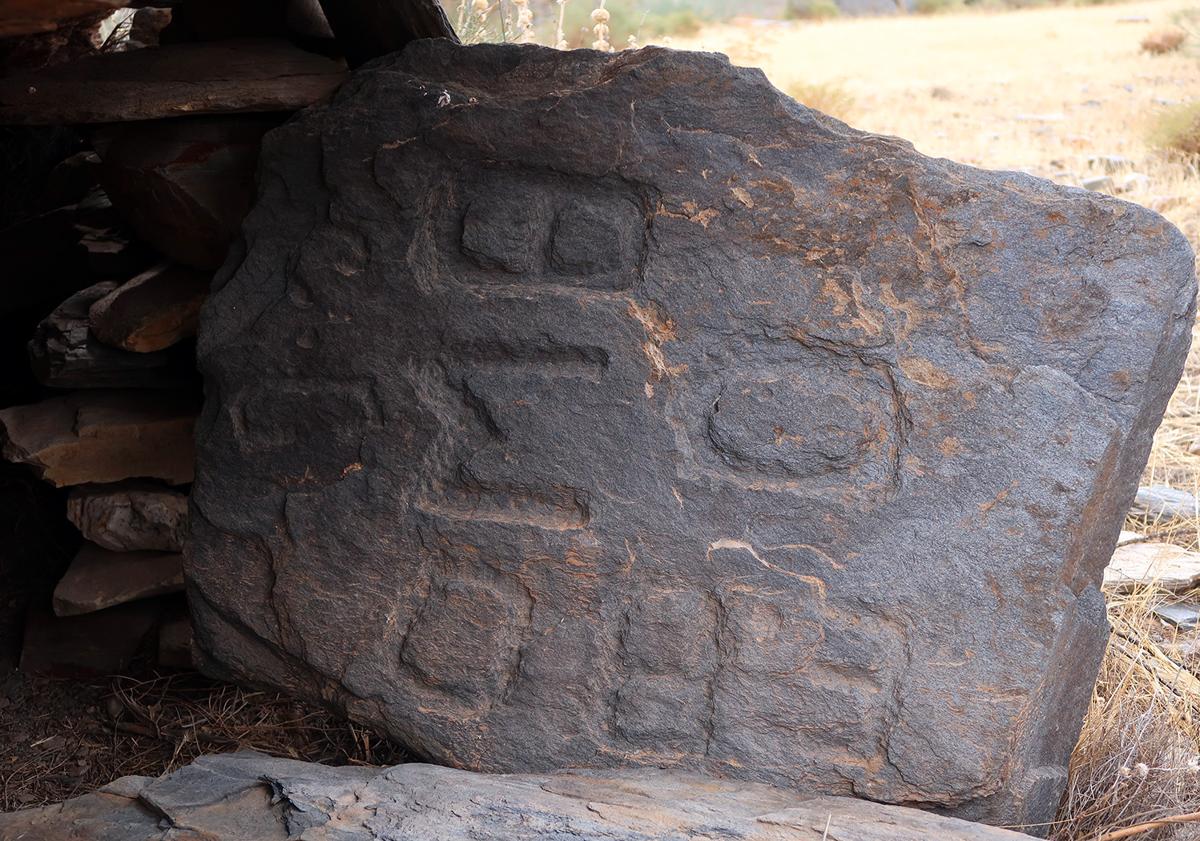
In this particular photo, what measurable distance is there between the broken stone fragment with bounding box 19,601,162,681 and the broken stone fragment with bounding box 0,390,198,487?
1.15 ft

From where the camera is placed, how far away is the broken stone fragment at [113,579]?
241 centimetres

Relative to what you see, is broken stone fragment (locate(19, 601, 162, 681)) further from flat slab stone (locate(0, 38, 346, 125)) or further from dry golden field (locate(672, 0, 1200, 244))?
dry golden field (locate(672, 0, 1200, 244))

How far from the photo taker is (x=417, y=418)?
2.03 meters

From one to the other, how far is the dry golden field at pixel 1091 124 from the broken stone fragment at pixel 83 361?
200cm

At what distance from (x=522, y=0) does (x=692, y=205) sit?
5.40 ft

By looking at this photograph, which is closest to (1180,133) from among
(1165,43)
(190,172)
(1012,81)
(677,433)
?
(1012,81)

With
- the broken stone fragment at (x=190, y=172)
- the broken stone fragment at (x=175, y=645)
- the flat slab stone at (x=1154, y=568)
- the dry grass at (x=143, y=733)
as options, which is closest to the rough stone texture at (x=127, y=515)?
the broken stone fragment at (x=175, y=645)

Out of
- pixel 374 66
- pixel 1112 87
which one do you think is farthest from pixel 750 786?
pixel 1112 87

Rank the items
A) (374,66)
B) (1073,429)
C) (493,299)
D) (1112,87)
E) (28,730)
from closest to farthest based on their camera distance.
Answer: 1. (1073,429)
2. (493,299)
3. (374,66)
4. (28,730)
5. (1112,87)

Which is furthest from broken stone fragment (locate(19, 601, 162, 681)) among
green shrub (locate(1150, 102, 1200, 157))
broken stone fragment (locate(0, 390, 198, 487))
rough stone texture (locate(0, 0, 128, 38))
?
green shrub (locate(1150, 102, 1200, 157))

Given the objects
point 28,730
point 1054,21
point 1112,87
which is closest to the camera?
point 28,730

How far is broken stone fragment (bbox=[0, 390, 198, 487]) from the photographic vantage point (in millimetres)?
2371

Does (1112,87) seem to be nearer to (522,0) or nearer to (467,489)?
(522,0)

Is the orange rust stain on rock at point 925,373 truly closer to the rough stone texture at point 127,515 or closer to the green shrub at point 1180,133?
the rough stone texture at point 127,515
